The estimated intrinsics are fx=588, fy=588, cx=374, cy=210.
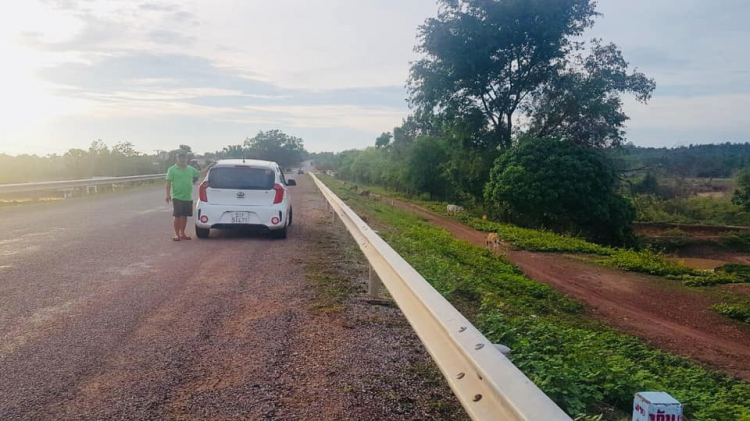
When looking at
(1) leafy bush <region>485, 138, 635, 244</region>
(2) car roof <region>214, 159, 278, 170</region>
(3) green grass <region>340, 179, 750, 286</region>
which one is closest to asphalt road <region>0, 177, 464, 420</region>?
(2) car roof <region>214, 159, 278, 170</region>

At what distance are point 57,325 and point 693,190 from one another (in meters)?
70.2

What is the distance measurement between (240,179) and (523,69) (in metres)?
24.6

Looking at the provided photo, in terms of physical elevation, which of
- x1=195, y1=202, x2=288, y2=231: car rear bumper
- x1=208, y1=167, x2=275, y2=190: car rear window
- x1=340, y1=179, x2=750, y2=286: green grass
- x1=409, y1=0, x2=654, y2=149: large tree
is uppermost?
x1=409, y1=0, x2=654, y2=149: large tree

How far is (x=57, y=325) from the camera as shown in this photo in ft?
16.8

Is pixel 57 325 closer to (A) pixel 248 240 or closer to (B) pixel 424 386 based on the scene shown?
(B) pixel 424 386

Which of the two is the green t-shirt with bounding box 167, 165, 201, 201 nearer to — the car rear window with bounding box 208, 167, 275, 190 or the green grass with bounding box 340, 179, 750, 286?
the car rear window with bounding box 208, 167, 275, 190

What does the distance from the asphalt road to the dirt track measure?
4.02 m

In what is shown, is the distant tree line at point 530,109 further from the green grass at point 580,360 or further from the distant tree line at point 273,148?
the distant tree line at point 273,148

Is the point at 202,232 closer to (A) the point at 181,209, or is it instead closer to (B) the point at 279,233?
(A) the point at 181,209

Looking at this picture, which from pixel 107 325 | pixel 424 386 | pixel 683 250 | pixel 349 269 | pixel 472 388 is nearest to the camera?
pixel 472 388

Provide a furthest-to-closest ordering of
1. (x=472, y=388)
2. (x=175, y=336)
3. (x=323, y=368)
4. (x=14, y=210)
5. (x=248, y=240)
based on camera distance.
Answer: (x=14, y=210), (x=248, y=240), (x=175, y=336), (x=323, y=368), (x=472, y=388)

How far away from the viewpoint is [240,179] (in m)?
11.5

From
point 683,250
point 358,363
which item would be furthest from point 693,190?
point 358,363

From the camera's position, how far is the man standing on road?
11203mm
